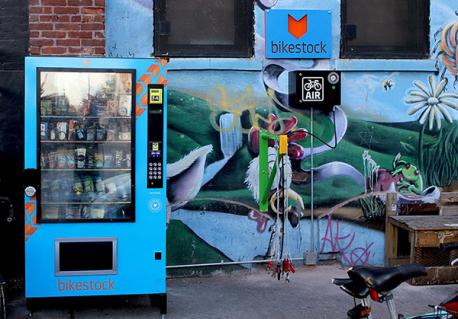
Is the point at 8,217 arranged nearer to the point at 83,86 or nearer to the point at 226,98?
the point at 83,86

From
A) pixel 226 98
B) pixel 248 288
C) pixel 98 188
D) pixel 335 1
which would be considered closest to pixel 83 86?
pixel 98 188

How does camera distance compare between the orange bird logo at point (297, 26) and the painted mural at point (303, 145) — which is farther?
the orange bird logo at point (297, 26)

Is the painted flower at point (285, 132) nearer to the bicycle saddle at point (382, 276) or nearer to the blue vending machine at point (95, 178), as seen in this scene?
the blue vending machine at point (95, 178)

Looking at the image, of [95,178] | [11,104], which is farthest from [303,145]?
[11,104]

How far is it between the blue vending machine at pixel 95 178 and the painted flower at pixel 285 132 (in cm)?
159

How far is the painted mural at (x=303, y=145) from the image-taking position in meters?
6.71

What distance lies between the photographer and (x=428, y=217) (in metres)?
6.91

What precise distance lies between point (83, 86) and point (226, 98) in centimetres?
177

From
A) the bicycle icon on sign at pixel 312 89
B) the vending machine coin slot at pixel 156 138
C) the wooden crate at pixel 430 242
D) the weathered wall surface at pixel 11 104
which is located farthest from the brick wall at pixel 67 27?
Result: the wooden crate at pixel 430 242

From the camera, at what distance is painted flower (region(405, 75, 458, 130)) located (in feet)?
23.3

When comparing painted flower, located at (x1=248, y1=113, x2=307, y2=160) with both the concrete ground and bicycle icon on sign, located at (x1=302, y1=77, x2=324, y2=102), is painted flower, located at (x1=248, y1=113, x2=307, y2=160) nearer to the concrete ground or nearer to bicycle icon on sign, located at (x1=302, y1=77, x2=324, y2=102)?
bicycle icon on sign, located at (x1=302, y1=77, x2=324, y2=102)

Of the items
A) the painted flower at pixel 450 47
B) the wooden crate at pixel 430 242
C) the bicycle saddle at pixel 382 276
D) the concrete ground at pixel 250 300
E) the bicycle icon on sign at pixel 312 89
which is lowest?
the concrete ground at pixel 250 300

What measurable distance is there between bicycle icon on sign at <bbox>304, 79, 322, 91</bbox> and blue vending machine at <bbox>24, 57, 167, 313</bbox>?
1901 mm

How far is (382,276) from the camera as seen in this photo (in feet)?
12.1
